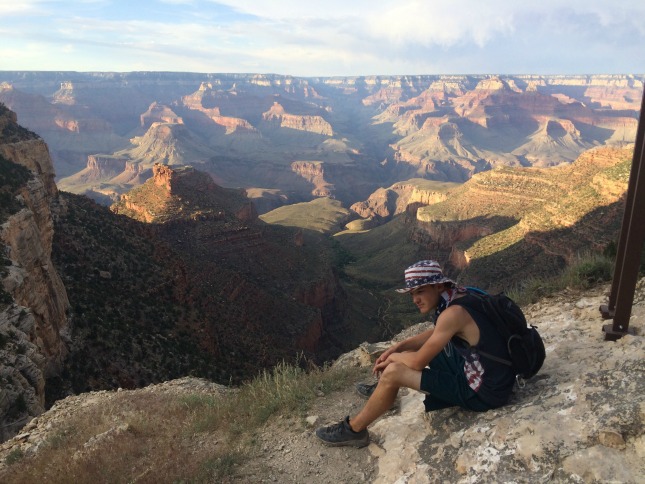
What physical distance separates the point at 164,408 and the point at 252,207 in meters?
62.4

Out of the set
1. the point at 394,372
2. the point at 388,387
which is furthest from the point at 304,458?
the point at 394,372

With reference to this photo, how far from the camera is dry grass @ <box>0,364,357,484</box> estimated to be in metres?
5.22

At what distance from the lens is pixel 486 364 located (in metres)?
4.62

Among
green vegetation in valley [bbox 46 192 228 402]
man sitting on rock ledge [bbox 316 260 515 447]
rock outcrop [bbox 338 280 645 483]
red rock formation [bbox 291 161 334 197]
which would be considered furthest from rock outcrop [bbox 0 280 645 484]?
red rock formation [bbox 291 161 334 197]

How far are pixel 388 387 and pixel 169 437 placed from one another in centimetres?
371

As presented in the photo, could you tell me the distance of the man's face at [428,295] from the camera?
16.5 ft

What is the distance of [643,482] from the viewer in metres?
3.37

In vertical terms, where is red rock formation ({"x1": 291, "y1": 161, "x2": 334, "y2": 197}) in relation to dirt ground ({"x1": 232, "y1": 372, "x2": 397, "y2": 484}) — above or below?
below

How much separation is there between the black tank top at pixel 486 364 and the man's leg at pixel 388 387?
1.90ft

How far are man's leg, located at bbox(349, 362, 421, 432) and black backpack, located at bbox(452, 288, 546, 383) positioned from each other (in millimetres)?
810

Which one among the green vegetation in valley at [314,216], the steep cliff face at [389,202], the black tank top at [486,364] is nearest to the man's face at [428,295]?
the black tank top at [486,364]

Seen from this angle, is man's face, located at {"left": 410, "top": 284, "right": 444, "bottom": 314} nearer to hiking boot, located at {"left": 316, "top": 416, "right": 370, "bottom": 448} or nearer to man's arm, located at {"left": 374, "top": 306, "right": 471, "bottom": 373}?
man's arm, located at {"left": 374, "top": 306, "right": 471, "bottom": 373}

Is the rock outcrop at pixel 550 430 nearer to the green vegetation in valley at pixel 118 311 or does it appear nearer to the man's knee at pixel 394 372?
the man's knee at pixel 394 372

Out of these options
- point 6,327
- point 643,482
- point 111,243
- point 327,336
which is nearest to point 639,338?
point 643,482
